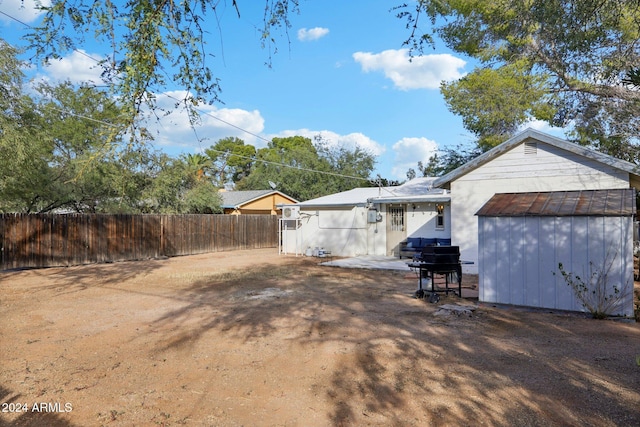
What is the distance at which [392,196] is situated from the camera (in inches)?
656

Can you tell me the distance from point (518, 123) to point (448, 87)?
2812mm

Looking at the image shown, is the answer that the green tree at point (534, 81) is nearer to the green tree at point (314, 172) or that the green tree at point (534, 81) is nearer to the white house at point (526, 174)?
the white house at point (526, 174)

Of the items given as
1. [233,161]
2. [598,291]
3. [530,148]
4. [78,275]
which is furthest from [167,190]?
[233,161]

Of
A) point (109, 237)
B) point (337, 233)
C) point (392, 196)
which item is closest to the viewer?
point (109, 237)

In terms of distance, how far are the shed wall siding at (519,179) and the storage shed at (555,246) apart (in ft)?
8.21

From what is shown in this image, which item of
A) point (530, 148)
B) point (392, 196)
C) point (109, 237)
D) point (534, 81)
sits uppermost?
point (534, 81)

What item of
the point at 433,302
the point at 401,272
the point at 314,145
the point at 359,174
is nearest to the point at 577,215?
the point at 433,302

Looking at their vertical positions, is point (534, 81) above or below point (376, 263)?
above

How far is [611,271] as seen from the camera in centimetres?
667

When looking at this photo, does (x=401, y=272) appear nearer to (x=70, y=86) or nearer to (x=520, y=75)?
(x=520, y=75)

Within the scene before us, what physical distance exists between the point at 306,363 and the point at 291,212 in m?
14.8

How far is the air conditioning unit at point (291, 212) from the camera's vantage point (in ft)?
63.1

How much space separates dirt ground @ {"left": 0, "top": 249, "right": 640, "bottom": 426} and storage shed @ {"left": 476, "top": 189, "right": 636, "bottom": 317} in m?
0.44

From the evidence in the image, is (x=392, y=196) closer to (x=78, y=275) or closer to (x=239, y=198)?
(x=78, y=275)
